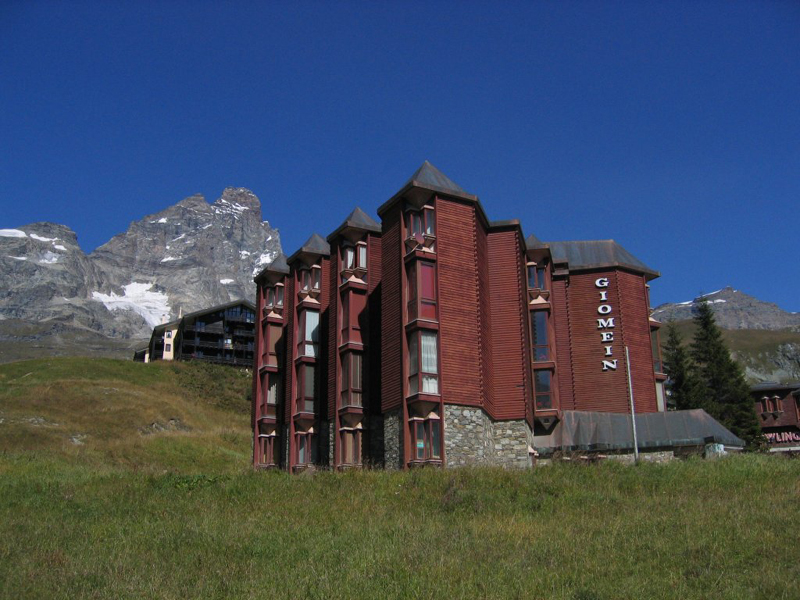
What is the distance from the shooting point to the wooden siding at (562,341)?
146ft

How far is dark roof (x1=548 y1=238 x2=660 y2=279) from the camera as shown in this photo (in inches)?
1870

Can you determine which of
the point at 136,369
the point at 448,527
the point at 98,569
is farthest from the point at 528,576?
the point at 136,369

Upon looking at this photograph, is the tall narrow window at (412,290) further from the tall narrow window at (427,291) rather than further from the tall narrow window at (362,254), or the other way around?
the tall narrow window at (362,254)

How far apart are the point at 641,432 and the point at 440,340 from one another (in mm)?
14046

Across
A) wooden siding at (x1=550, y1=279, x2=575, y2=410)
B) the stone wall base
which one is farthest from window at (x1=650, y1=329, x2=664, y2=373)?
the stone wall base

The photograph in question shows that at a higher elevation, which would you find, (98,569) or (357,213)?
(357,213)

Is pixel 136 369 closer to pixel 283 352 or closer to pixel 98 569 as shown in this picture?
pixel 283 352

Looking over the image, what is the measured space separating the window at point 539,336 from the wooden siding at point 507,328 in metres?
2.10

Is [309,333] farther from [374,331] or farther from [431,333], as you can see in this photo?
[431,333]

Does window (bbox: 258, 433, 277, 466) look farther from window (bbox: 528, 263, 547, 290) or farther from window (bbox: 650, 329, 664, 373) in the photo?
window (bbox: 650, 329, 664, 373)

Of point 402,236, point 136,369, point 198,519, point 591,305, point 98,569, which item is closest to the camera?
point 98,569

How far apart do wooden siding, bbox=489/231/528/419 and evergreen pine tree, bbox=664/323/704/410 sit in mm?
25627

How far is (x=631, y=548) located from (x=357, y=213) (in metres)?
27.4

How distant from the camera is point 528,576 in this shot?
16359 mm
